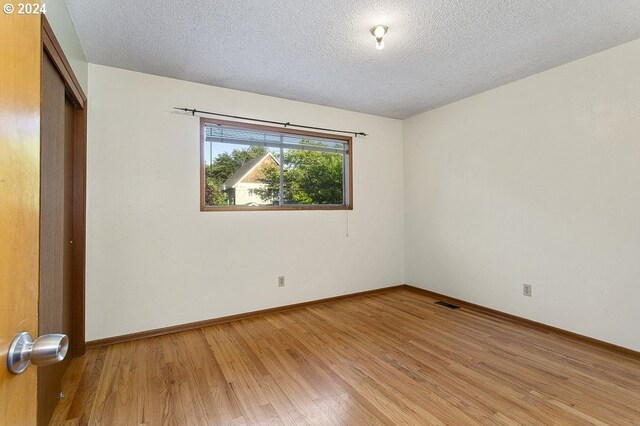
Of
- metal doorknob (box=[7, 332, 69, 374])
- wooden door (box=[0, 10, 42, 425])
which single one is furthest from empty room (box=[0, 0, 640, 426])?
metal doorknob (box=[7, 332, 69, 374])

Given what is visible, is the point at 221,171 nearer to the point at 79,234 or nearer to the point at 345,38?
the point at 79,234

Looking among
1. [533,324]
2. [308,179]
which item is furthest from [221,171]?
[533,324]

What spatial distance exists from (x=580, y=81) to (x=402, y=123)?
85.5 inches

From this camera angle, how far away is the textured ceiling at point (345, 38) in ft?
6.58

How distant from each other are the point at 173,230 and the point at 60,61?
62.9 inches

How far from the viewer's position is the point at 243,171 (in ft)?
11.2

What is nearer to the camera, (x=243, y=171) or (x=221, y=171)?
(x=221, y=171)

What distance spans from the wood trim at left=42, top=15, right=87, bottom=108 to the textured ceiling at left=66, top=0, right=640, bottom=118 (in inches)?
16.1

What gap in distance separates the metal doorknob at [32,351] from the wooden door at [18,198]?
0.04 ft

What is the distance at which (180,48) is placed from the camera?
247cm

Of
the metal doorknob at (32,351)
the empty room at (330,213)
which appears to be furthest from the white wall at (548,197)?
the metal doorknob at (32,351)

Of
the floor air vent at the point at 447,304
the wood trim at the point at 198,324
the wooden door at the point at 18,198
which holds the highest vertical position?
the wooden door at the point at 18,198

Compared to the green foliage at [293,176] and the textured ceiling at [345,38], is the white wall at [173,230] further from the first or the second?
the textured ceiling at [345,38]

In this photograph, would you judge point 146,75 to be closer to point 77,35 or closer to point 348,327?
point 77,35
